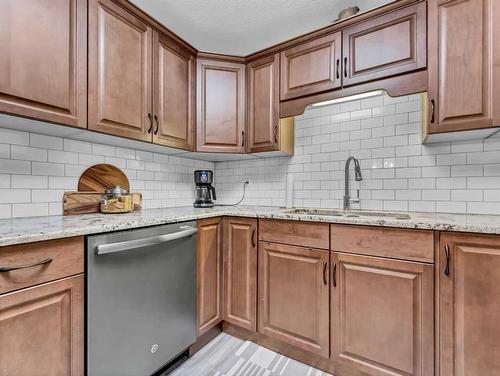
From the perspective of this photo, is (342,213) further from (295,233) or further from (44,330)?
(44,330)

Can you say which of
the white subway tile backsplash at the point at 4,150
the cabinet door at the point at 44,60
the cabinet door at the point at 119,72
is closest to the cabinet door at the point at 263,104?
the cabinet door at the point at 119,72

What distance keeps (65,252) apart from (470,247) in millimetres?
1729

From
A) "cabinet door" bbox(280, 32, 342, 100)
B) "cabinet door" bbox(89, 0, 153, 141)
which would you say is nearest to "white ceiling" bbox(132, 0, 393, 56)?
"cabinet door" bbox(280, 32, 342, 100)

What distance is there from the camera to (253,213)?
5.59 ft

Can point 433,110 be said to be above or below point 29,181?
above

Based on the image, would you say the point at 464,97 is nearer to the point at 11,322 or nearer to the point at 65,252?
the point at 65,252

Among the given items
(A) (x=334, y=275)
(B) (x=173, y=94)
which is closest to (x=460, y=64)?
(A) (x=334, y=275)

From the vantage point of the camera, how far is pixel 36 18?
1161 millimetres

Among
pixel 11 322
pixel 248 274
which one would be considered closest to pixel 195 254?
pixel 248 274

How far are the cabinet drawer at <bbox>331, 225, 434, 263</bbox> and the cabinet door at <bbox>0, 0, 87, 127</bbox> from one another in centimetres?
155

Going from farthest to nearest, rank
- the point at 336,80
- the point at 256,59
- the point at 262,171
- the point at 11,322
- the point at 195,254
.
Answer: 1. the point at 262,171
2. the point at 256,59
3. the point at 336,80
4. the point at 195,254
5. the point at 11,322

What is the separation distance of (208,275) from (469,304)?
142cm

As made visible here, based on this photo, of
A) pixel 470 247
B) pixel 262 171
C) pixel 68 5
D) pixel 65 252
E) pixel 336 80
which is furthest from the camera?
pixel 262 171

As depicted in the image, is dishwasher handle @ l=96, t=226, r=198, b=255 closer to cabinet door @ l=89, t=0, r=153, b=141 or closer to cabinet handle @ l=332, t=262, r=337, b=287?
cabinet door @ l=89, t=0, r=153, b=141
